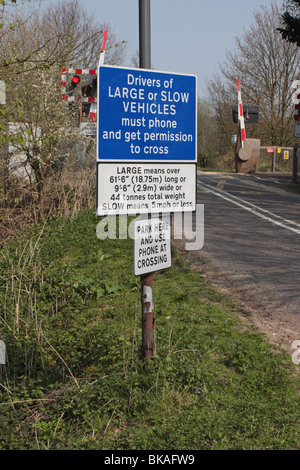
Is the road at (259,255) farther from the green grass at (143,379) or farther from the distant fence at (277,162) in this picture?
the distant fence at (277,162)

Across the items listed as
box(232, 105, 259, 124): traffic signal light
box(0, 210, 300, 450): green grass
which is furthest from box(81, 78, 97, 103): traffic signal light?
box(232, 105, 259, 124): traffic signal light

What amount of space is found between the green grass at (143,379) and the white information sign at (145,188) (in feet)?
3.78

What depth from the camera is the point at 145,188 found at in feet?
14.8

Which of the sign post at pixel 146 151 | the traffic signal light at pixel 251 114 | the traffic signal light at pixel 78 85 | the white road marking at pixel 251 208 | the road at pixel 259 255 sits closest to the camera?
the sign post at pixel 146 151

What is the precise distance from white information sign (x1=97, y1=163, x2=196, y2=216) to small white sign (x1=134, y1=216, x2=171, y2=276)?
147 mm

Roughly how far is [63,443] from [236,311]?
9.62 ft

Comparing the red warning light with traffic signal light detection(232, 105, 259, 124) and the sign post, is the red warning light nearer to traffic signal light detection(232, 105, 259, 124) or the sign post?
the sign post

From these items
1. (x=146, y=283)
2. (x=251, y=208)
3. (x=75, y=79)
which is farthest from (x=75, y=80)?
(x=146, y=283)

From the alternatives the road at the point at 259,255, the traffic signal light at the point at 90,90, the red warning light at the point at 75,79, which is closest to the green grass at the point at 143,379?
the road at the point at 259,255

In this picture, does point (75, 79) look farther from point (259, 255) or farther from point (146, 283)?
point (146, 283)

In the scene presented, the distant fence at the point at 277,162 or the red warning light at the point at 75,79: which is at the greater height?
the red warning light at the point at 75,79

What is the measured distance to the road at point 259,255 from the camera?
6427 millimetres

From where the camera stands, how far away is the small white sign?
14.9ft
